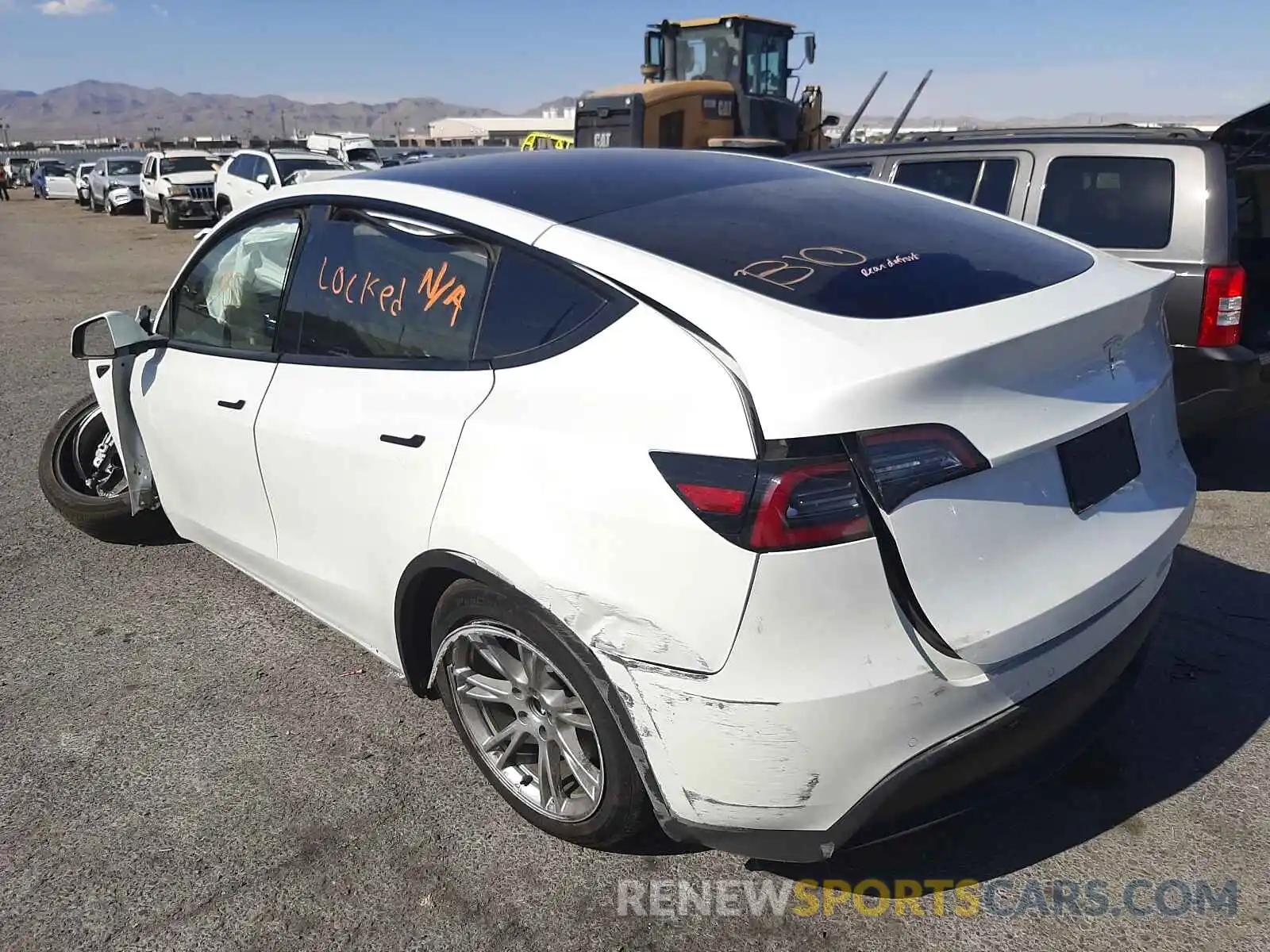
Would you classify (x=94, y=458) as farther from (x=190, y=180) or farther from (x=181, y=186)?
(x=190, y=180)

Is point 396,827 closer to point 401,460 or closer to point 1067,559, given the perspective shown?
point 401,460

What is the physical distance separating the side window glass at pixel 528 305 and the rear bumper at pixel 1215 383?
11.1 feet

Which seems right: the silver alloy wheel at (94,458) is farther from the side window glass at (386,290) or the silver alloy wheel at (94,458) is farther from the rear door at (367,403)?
the side window glass at (386,290)

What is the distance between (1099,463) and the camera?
2.19 meters

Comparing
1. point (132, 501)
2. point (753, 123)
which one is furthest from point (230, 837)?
point (753, 123)

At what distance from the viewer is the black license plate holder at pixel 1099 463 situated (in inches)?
82.7

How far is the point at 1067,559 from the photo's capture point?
2074 mm

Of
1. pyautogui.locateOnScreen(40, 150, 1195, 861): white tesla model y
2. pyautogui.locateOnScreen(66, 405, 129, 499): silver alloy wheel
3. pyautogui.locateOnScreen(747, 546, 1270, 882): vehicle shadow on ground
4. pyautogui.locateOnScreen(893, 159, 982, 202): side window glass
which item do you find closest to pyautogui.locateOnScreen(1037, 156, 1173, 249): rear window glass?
pyautogui.locateOnScreen(893, 159, 982, 202): side window glass

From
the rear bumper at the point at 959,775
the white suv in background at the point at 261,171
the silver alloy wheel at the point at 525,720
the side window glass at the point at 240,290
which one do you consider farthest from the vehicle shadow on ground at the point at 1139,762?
the white suv in background at the point at 261,171

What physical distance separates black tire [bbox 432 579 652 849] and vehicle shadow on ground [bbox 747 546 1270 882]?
16.2 inches

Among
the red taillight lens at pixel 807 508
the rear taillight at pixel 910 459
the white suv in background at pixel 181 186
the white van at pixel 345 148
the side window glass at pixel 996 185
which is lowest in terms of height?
the red taillight lens at pixel 807 508

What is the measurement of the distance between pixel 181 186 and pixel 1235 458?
24086 mm

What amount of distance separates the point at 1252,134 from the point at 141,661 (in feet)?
17.4

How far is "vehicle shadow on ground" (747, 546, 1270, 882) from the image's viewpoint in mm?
2436
